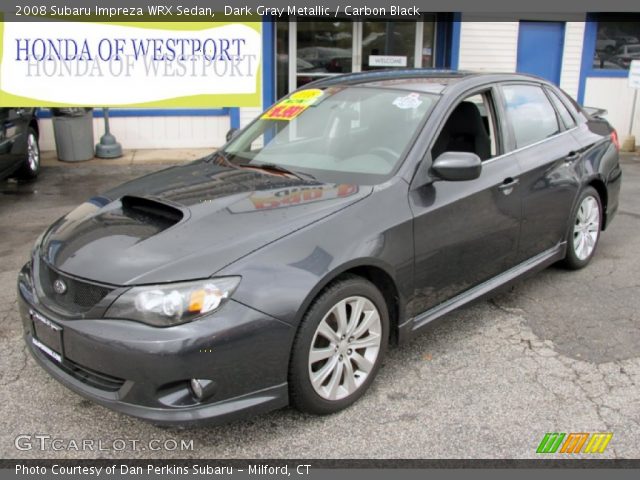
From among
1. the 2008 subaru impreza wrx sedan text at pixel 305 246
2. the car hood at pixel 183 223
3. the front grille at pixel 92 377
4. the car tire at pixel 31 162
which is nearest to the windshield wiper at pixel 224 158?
the 2008 subaru impreza wrx sedan text at pixel 305 246

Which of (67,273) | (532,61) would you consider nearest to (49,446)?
(67,273)

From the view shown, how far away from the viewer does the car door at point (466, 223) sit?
3482 millimetres

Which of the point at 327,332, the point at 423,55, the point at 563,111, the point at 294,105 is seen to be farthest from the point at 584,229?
the point at 423,55

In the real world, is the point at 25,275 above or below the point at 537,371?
above

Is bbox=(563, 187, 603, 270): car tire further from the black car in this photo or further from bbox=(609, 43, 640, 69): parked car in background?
bbox=(609, 43, 640, 69): parked car in background

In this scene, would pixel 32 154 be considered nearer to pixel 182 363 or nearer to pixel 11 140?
pixel 11 140

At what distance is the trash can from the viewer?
31.8ft

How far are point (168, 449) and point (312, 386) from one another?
0.72 meters

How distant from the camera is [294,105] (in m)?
4.43

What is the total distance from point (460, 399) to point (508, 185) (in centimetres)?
143

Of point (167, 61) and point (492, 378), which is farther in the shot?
point (167, 61)

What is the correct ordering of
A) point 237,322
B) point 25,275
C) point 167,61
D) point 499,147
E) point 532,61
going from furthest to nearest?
point 532,61 → point 167,61 → point 499,147 → point 25,275 → point 237,322

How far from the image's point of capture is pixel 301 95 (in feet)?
14.7

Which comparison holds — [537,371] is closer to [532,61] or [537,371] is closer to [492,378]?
[492,378]
